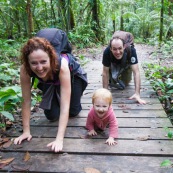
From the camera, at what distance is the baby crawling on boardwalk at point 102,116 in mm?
2549

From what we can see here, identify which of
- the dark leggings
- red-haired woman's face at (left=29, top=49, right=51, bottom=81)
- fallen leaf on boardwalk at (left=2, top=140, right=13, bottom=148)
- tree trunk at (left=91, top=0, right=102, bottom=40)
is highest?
tree trunk at (left=91, top=0, right=102, bottom=40)

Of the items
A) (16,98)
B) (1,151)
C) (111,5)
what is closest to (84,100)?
(16,98)

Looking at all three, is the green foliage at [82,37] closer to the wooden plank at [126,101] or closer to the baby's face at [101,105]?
the wooden plank at [126,101]

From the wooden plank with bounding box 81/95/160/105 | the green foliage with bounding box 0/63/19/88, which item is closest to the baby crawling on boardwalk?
the wooden plank with bounding box 81/95/160/105

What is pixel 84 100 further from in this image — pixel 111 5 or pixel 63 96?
pixel 111 5

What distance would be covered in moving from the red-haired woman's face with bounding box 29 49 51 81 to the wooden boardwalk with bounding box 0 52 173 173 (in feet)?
2.41

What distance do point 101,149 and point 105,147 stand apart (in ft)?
0.20

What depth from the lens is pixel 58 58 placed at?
258 cm

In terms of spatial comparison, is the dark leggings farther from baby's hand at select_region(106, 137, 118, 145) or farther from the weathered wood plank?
baby's hand at select_region(106, 137, 118, 145)

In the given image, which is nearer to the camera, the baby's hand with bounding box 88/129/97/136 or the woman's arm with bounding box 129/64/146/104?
the baby's hand with bounding box 88/129/97/136

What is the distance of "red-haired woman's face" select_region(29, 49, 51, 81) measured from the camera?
7.66ft

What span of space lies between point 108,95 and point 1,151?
3.83 ft

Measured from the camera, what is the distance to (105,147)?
242 centimetres

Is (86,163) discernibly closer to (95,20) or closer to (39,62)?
(39,62)
